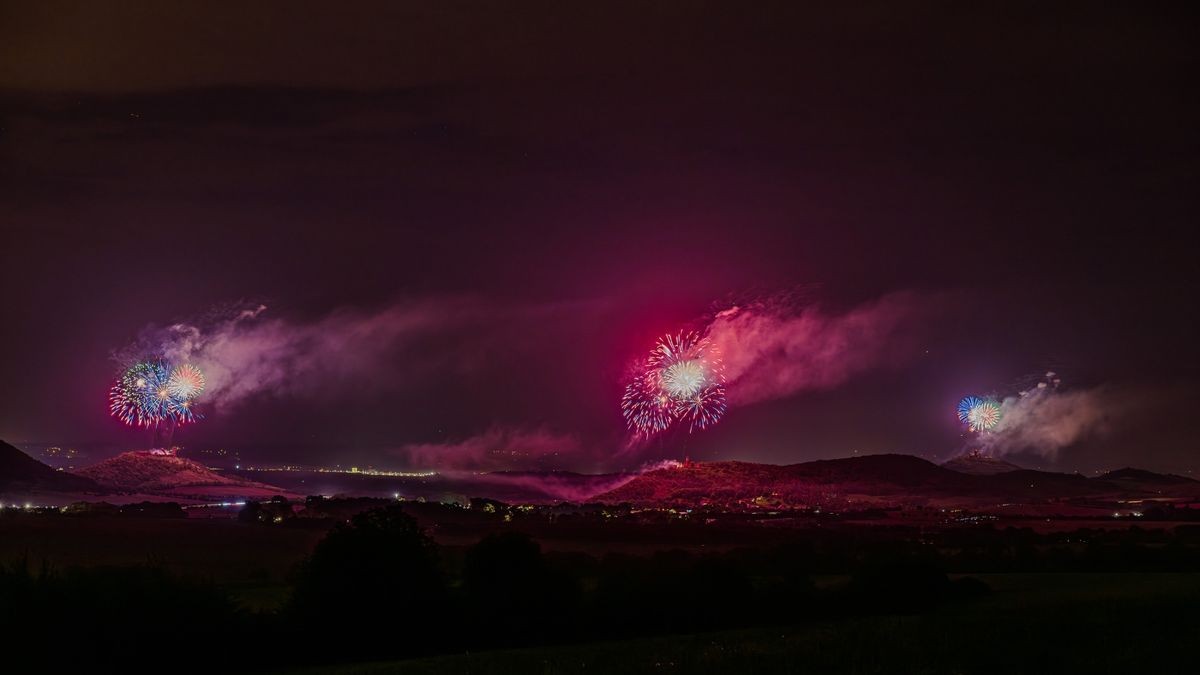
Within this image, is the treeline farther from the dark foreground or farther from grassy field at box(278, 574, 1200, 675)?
grassy field at box(278, 574, 1200, 675)

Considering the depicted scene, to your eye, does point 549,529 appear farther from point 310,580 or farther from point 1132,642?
point 1132,642

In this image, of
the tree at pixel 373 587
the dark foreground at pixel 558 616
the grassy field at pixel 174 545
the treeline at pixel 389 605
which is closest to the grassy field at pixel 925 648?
the dark foreground at pixel 558 616

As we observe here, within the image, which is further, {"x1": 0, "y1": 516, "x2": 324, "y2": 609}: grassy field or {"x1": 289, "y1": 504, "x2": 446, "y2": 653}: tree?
{"x1": 0, "y1": 516, "x2": 324, "y2": 609}: grassy field

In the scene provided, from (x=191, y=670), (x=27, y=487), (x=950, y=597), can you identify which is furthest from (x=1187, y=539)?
(x=27, y=487)

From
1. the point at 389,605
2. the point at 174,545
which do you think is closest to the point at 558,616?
the point at 389,605

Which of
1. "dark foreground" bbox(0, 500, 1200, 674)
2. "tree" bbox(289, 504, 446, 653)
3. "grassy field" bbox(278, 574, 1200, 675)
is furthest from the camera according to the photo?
"tree" bbox(289, 504, 446, 653)

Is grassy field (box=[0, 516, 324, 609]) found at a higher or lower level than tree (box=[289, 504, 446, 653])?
higher

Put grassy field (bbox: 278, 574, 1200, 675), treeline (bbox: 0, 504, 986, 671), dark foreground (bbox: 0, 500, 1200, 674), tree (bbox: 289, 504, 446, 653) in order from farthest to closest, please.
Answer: tree (bbox: 289, 504, 446, 653), treeline (bbox: 0, 504, 986, 671), dark foreground (bbox: 0, 500, 1200, 674), grassy field (bbox: 278, 574, 1200, 675)

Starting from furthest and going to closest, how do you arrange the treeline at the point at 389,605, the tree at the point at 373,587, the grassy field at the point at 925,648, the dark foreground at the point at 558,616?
1. the tree at the point at 373,587
2. the treeline at the point at 389,605
3. the dark foreground at the point at 558,616
4. the grassy field at the point at 925,648

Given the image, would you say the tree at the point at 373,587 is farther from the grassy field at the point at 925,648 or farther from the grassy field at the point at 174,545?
the grassy field at the point at 174,545

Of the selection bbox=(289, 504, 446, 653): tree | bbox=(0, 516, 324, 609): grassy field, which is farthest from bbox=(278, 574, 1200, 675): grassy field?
bbox=(0, 516, 324, 609): grassy field
